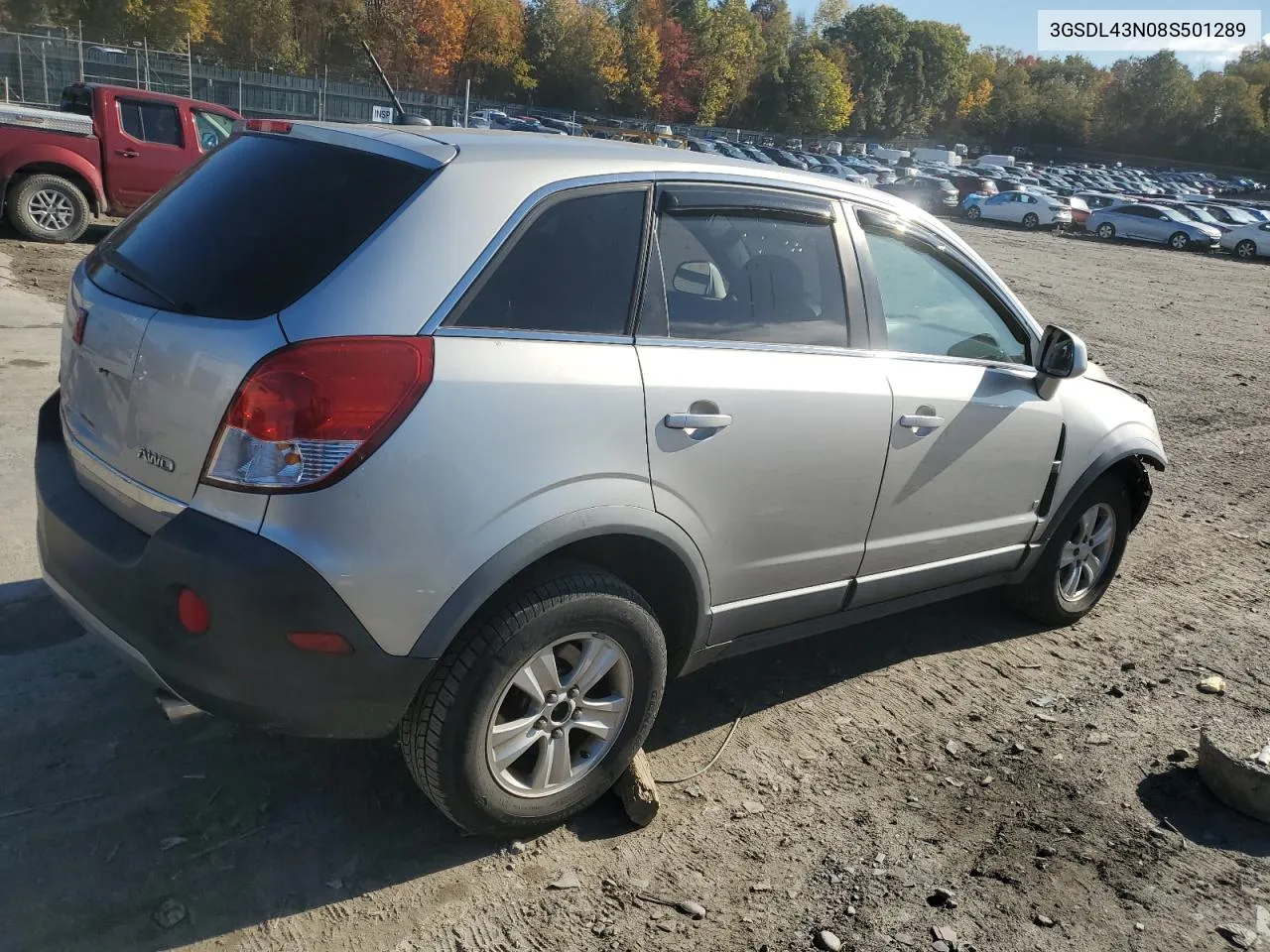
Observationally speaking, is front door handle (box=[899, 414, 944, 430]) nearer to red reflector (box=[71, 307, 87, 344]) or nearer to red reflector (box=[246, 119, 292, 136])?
red reflector (box=[246, 119, 292, 136])

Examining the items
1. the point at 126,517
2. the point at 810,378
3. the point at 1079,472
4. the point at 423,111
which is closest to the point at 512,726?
the point at 126,517

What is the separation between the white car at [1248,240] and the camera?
33844mm

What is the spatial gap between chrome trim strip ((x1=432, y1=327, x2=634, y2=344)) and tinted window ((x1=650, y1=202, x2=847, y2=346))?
25cm

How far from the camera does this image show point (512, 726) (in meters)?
2.87

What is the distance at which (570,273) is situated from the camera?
290 cm

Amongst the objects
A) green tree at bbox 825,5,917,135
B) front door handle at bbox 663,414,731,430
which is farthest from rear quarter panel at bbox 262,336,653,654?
green tree at bbox 825,5,917,135

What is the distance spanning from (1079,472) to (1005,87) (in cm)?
14203

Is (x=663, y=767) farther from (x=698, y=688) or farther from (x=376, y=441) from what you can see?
(x=376, y=441)

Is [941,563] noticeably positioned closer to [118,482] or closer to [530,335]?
[530,335]

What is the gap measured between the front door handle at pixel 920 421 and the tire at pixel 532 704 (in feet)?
4.02

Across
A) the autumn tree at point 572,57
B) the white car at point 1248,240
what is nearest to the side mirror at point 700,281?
the white car at point 1248,240

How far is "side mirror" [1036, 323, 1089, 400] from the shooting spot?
422cm

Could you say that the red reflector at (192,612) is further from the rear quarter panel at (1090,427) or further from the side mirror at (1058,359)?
the rear quarter panel at (1090,427)

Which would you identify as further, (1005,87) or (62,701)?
(1005,87)
